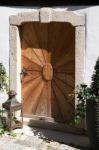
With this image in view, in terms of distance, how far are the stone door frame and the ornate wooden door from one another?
A: 0.65 feet

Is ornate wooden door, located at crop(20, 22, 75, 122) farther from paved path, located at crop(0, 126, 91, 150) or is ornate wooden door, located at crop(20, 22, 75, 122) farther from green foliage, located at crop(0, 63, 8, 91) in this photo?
paved path, located at crop(0, 126, 91, 150)

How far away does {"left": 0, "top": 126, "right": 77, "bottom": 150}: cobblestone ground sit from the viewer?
857 centimetres

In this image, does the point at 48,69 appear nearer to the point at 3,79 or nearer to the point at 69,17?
the point at 3,79

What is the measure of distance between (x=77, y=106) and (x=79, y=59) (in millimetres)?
916

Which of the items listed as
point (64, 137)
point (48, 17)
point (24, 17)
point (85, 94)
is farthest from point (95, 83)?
point (24, 17)

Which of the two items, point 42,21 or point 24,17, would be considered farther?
point 24,17

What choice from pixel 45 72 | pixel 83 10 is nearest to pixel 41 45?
pixel 45 72

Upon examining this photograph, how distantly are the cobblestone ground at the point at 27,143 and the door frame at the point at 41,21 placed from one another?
1022mm

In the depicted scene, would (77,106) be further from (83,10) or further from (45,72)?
(83,10)

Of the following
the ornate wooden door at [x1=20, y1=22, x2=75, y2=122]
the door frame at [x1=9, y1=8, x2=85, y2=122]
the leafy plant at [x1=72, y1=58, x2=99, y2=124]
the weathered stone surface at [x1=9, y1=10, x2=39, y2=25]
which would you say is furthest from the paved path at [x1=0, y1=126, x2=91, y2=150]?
the weathered stone surface at [x1=9, y1=10, x2=39, y2=25]

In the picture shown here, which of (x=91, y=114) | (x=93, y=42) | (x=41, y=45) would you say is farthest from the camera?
(x=41, y=45)

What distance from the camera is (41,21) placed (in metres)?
9.22

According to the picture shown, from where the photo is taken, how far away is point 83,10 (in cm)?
884

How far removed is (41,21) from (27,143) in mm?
2425
